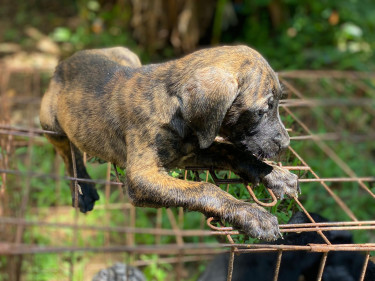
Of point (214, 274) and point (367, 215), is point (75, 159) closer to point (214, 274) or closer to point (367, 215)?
point (214, 274)

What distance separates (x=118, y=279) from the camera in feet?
11.7

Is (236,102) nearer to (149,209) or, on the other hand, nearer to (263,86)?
(263,86)

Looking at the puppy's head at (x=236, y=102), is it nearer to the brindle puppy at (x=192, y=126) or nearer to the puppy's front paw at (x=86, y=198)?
the brindle puppy at (x=192, y=126)

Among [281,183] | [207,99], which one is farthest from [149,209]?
[207,99]

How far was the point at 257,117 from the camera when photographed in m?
2.53

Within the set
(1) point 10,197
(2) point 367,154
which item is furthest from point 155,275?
(2) point 367,154

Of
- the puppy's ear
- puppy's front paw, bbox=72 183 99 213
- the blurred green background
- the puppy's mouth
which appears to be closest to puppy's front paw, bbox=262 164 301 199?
the puppy's mouth

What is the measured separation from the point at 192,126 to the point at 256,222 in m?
0.60

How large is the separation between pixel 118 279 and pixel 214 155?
4.63ft

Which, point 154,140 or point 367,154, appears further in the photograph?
point 367,154

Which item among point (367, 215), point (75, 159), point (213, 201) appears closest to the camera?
point (213, 201)

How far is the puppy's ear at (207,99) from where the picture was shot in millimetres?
2363

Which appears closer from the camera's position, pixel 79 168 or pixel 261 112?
pixel 261 112

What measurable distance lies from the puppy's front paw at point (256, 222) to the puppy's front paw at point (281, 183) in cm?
34
